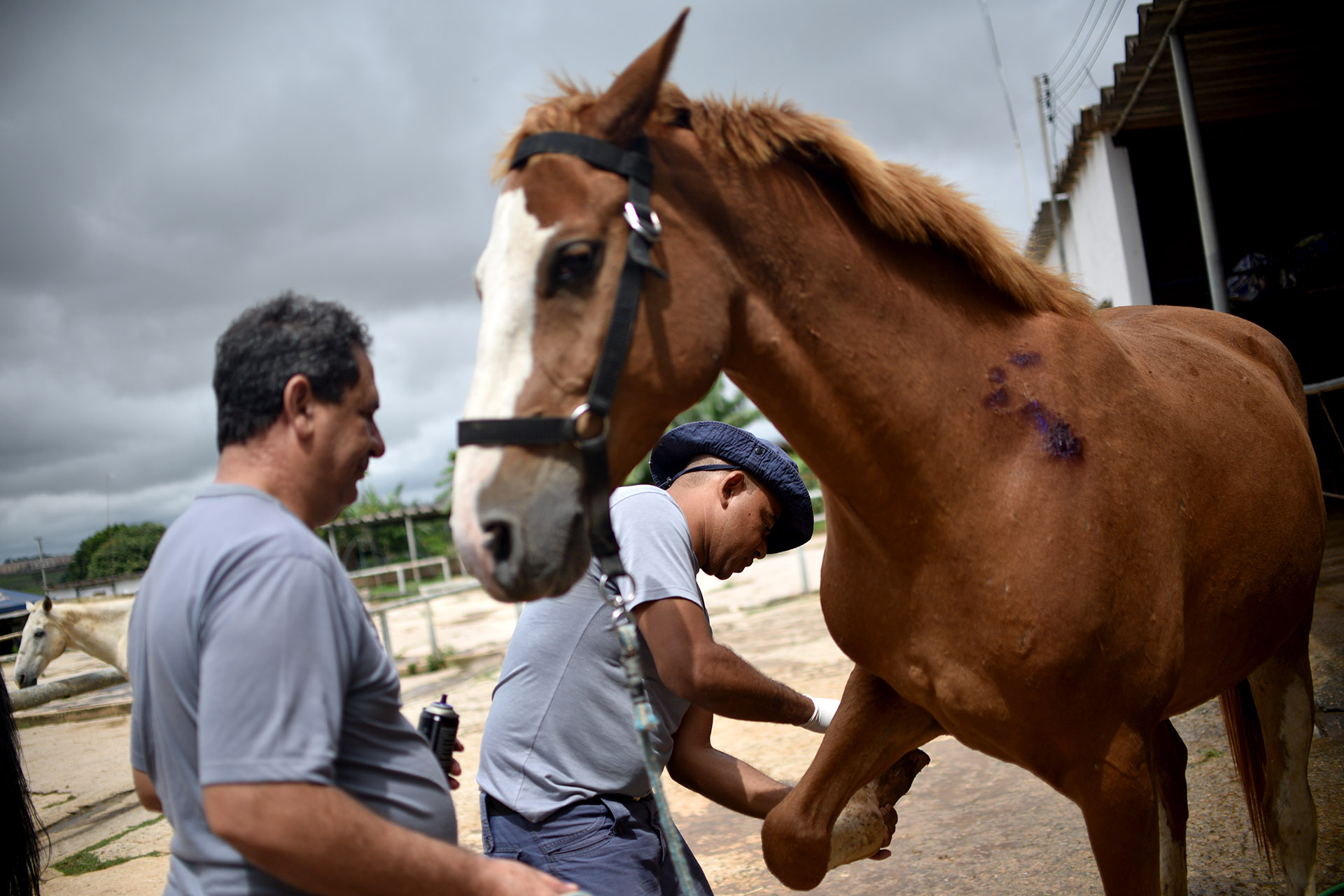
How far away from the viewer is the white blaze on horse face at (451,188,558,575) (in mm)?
1389

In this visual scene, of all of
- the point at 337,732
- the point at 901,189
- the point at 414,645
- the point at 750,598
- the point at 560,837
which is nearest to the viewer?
the point at 337,732

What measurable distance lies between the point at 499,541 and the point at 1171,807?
2.49 m

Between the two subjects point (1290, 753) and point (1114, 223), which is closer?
point (1290, 753)

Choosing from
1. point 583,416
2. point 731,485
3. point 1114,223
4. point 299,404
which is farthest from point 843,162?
point 1114,223

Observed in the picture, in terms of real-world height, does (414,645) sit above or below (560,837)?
below

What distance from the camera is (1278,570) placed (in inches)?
90.0

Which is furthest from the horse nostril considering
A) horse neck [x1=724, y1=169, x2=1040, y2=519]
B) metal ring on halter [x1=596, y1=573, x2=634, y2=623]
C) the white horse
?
the white horse

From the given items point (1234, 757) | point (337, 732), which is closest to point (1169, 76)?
point (1234, 757)

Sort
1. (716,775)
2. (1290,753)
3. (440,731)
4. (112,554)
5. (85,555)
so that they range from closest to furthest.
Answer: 1. (440,731)
2. (716,775)
3. (1290,753)
4. (112,554)
5. (85,555)

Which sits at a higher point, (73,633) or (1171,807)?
(73,633)

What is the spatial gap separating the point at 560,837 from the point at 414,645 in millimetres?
15042

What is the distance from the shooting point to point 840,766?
218cm

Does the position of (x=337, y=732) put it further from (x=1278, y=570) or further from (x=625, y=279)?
(x=1278, y=570)

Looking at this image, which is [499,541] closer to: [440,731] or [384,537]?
[440,731]
